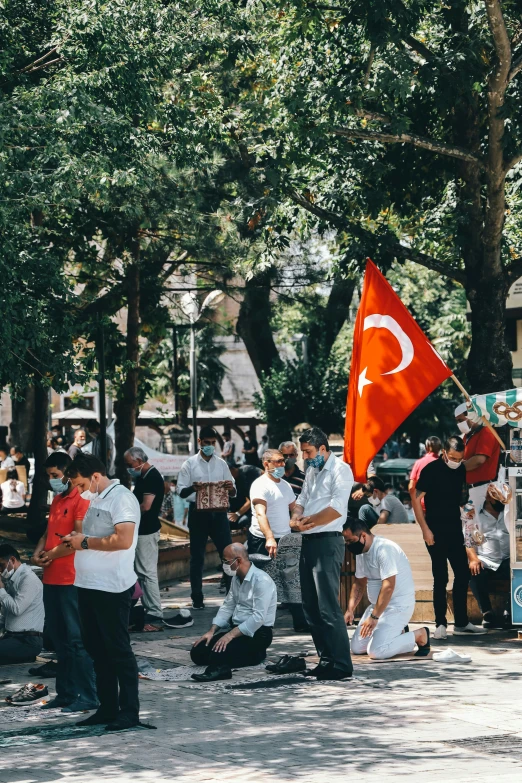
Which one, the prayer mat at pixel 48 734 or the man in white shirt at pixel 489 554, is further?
the man in white shirt at pixel 489 554

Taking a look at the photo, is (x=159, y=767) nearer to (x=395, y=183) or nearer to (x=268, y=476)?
(x=268, y=476)

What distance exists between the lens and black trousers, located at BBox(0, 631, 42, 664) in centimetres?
1027

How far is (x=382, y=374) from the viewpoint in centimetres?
1170

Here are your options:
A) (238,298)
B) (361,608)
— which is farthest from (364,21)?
(238,298)

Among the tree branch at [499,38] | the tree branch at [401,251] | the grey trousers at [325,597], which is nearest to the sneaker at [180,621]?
the grey trousers at [325,597]

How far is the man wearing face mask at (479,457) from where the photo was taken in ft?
40.1

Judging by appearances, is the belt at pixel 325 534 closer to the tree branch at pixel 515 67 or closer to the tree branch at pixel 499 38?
the tree branch at pixel 499 38

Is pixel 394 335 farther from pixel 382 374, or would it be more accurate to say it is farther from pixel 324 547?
pixel 324 547

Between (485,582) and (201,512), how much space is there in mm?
3152

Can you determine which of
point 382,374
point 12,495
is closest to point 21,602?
point 382,374

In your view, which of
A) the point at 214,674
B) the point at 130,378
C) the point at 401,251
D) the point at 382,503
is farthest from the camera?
the point at 130,378

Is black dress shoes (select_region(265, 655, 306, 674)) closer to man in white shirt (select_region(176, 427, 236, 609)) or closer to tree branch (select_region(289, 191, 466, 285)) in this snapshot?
man in white shirt (select_region(176, 427, 236, 609))

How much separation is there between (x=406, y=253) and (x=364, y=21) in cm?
314

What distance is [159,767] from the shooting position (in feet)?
22.2
